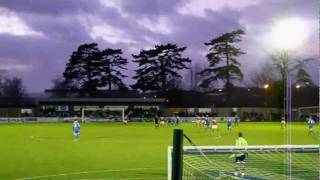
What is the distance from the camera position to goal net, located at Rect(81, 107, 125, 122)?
9675 cm

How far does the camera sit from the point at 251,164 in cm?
2519

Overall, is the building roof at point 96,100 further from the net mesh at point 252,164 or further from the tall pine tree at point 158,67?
the net mesh at point 252,164

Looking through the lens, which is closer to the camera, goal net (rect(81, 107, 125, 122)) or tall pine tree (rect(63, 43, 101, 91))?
goal net (rect(81, 107, 125, 122))

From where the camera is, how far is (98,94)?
12262 centimetres

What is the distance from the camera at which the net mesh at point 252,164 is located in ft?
66.6

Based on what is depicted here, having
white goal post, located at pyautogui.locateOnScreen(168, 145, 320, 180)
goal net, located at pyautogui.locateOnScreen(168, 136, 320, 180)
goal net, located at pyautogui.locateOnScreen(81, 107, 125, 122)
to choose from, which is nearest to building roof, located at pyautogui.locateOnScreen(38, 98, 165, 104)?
goal net, located at pyautogui.locateOnScreen(81, 107, 125, 122)

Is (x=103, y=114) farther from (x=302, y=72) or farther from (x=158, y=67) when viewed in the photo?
(x=302, y=72)

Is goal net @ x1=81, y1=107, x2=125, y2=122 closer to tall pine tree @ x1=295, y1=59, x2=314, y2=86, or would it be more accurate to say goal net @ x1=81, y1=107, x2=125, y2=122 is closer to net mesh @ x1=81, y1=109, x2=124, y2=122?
net mesh @ x1=81, y1=109, x2=124, y2=122

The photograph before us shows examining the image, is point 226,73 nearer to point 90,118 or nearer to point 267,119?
point 267,119

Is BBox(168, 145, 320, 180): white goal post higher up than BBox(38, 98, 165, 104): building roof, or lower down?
lower down

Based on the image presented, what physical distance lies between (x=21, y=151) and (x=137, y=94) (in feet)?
295

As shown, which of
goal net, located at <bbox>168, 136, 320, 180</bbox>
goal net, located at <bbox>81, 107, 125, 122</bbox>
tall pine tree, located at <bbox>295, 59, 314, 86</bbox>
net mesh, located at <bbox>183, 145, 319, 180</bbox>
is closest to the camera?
tall pine tree, located at <bbox>295, 59, 314, 86</bbox>

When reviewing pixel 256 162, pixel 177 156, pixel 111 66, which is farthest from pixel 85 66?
pixel 177 156

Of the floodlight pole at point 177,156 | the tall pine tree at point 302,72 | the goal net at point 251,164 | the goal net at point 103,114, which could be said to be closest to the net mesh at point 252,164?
the goal net at point 251,164
